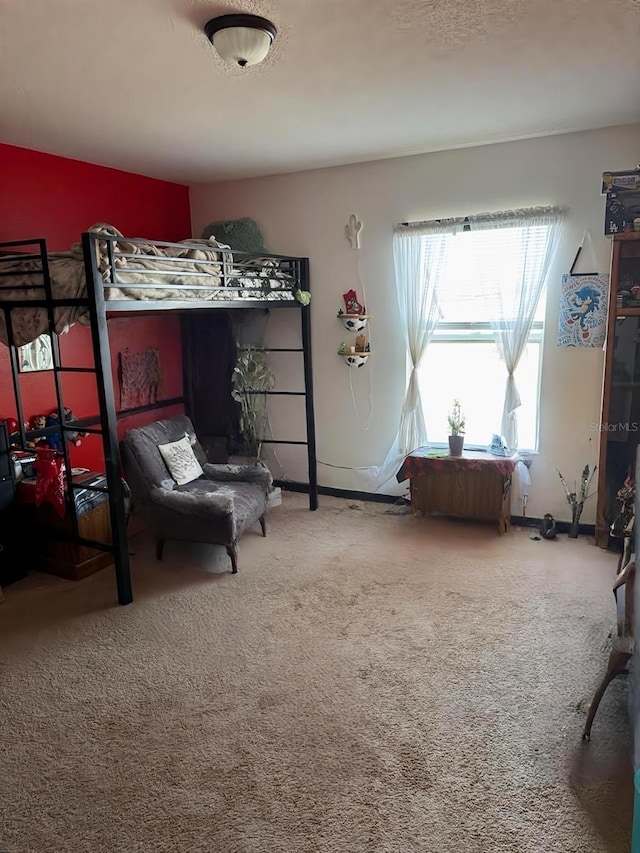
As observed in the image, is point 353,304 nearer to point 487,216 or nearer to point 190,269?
point 487,216

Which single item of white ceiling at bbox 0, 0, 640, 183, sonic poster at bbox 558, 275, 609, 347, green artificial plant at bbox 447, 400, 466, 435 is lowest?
green artificial plant at bbox 447, 400, 466, 435

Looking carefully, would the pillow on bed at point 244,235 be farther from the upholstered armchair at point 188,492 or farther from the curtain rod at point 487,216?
the upholstered armchair at point 188,492

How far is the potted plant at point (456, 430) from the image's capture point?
158 inches

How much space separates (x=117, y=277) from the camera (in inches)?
111

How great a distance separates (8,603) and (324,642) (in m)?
1.74

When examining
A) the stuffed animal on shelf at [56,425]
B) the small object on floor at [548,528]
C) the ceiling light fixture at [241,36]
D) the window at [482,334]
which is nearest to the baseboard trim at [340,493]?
the window at [482,334]

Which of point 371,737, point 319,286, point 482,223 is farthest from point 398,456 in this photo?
point 371,737

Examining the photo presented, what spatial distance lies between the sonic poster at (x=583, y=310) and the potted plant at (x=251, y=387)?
7.22ft

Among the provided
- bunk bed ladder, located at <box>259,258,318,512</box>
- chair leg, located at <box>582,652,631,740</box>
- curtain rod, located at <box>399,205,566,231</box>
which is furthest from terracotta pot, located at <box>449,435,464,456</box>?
chair leg, located at <box>582,652,631,740</box>

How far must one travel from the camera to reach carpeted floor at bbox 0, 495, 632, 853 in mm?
1826

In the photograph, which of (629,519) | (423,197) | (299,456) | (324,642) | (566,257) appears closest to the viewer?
(324,642)

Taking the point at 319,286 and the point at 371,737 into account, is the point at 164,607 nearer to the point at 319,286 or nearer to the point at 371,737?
the point at 371,737

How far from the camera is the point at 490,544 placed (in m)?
3.82

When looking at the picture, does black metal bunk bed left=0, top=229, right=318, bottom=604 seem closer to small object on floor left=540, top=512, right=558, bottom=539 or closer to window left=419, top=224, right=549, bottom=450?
window left=419, top=224, right=549, bottom=450
